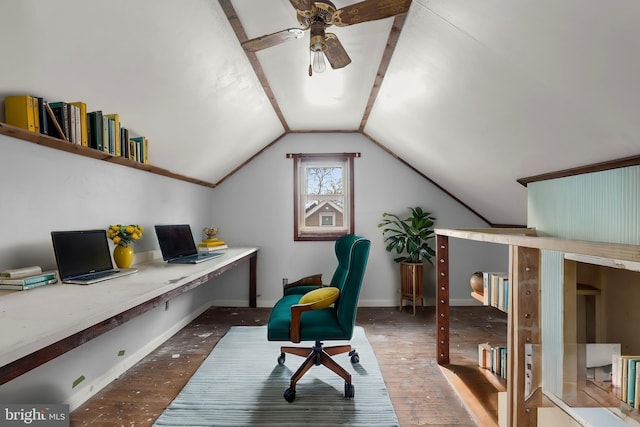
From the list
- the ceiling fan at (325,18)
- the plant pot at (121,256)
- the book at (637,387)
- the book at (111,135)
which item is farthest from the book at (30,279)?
the book at (637,387)

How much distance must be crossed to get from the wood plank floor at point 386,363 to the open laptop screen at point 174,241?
89 cm

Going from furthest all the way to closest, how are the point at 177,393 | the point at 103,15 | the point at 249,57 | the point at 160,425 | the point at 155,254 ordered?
the point at 155,254 < the point at 249,57 < the point at 177,393 < the point at 160,425 < the point at 103,15

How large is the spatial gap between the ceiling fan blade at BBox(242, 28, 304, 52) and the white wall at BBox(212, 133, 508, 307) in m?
2.44

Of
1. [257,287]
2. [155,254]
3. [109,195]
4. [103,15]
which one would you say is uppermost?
[103,15]

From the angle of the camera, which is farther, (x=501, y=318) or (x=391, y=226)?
(x=391, y=226)

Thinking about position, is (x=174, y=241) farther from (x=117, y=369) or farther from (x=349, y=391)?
(x=349, y=391)

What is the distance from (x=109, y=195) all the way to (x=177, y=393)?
1529mm

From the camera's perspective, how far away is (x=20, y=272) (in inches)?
58.0

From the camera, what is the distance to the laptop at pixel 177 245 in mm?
2580

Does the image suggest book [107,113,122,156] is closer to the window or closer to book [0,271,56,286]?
book [0,271,56,286]

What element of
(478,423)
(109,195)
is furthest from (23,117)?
(478,423)

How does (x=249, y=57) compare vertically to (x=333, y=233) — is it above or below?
above

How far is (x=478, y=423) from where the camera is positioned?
176 cm

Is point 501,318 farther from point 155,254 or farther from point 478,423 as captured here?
point 155,254
